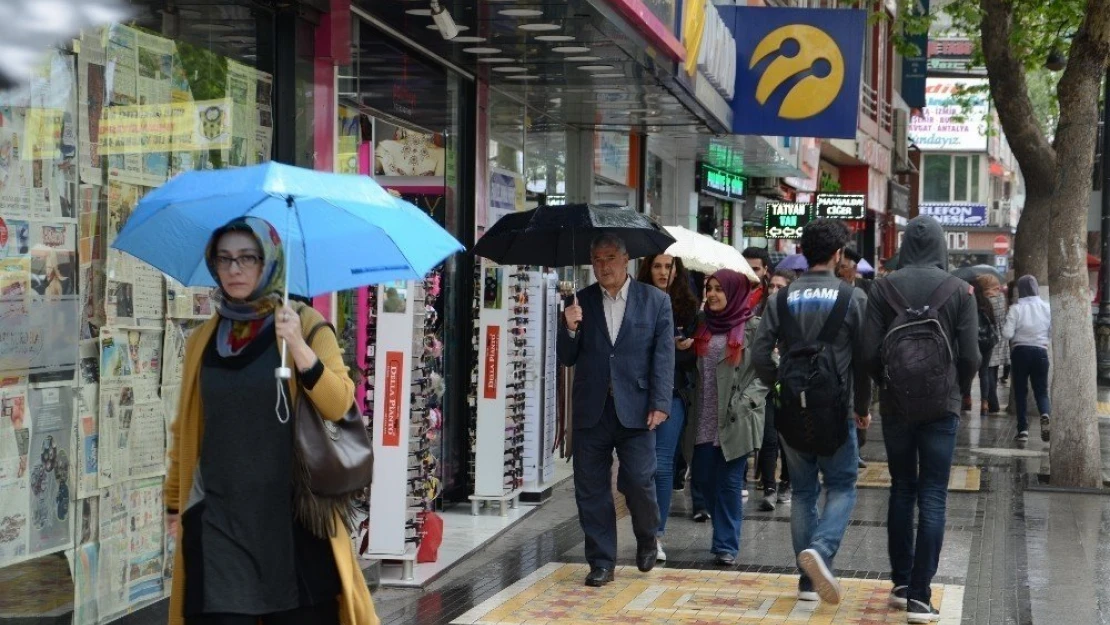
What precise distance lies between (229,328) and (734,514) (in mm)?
5012

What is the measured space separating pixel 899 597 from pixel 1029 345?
36.5 feet

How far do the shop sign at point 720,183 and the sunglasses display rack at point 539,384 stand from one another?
1102 centimetres

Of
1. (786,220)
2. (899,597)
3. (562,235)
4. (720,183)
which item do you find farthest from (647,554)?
(786,220)

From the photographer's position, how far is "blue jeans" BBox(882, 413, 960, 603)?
7.47 metres

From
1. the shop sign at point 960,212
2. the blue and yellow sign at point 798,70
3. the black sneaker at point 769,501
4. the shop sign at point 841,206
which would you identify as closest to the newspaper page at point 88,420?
the black sneaker at point 769,501

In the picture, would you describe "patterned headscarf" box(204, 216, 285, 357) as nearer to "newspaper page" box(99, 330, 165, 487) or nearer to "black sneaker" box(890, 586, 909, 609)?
"newspaper page" box(99, 330, 165, 487)

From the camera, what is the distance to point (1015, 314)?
1816 cm

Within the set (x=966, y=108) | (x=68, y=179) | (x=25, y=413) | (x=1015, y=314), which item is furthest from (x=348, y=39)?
(x=966, y=108)

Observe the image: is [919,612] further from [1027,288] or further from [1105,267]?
[1105,267]

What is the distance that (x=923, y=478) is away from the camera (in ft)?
24.7

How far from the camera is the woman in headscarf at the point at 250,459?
466 centimetres

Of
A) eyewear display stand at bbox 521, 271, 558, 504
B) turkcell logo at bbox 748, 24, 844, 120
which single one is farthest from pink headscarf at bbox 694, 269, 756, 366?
turkcell logo at bbox 748, 24, 844, 120

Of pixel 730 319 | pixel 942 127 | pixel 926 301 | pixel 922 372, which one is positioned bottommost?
pixel 922 372

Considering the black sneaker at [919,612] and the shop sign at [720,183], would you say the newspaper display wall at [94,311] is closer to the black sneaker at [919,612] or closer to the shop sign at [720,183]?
the black sneaker at [919,612]
